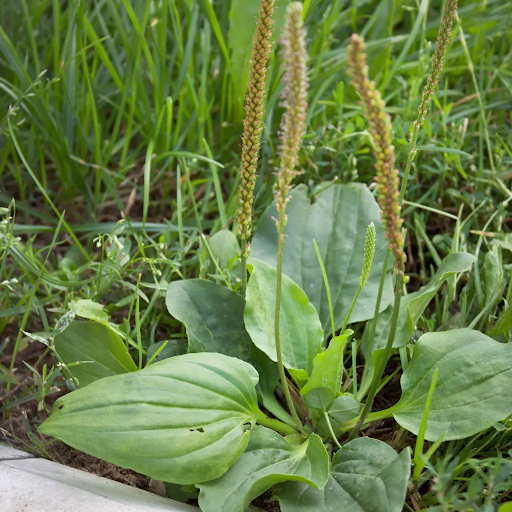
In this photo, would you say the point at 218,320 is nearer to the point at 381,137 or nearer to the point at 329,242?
the point at 329,242

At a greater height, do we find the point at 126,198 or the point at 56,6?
the point at 56,6

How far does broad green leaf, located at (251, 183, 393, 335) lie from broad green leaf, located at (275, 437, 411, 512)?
537 mm

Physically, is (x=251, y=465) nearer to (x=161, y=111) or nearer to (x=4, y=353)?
(x=4, y=353)

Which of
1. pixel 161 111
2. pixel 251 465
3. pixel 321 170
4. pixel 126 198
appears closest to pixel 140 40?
pixel 161 111

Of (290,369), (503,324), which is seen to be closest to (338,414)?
(290,369)

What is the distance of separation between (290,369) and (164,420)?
1.43 feet

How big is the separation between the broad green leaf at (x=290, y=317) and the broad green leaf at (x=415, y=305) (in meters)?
0.18

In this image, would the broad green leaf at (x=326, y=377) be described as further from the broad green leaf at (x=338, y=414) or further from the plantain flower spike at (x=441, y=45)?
the plantain flower spike at (x=441, y=45)

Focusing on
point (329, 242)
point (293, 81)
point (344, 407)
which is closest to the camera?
point (293, 81)

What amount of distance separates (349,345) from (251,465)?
64 cm

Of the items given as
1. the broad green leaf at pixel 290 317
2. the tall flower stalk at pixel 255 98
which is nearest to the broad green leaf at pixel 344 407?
the broad green leaf at pixel 290 317

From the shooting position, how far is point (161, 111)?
2521mm

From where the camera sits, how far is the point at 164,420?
1556 millimetres

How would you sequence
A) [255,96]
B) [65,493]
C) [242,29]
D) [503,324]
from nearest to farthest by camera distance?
[255,96], [65,493], [503,324], [242,29]
